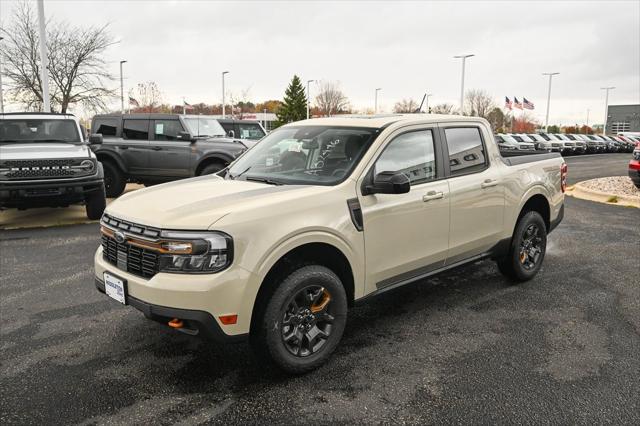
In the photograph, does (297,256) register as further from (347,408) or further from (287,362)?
(347,408)

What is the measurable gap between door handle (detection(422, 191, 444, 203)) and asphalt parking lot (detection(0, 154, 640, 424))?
1109 millimetres

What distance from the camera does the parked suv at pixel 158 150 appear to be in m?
11.6

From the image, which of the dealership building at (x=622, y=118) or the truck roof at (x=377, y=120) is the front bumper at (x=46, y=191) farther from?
the dealership building at (x=622, y=118)

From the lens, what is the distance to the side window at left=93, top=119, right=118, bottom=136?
12.3 metres

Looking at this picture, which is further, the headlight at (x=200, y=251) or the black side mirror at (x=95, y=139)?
the black side mirror at (x=95, y=139)

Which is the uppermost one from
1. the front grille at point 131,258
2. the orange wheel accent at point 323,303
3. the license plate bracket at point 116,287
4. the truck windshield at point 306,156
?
the truck windshield at point 306,156

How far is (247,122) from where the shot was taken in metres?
16.3

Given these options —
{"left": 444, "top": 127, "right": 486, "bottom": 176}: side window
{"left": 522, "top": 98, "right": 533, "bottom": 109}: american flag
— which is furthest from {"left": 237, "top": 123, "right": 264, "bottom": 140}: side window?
{"left": 522, "top": 98, "right": 533, "bottom": 109}: american flag

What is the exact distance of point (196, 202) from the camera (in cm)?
345

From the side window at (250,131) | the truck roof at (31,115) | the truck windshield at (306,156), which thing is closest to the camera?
the truck windshield at (306,156)

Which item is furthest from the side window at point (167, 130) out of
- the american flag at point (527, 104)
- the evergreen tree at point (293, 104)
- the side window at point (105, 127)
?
the evergreen tree at point (293, 104)

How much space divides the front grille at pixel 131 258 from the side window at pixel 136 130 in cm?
893

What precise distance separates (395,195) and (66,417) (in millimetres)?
2641

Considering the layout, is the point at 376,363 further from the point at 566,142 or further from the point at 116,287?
the point at 566,142
